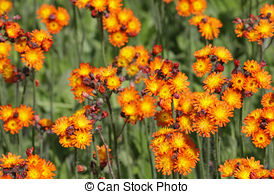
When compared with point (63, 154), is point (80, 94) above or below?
above

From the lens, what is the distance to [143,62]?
9.96ft

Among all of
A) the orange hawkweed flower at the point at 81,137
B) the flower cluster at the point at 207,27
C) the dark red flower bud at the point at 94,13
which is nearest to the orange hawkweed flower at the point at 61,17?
the dark red flower bud at the point at 94,13

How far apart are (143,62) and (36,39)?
75 cm

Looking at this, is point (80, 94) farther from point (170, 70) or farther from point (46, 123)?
point (170, 70)

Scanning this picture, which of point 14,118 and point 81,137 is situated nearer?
point 81,137

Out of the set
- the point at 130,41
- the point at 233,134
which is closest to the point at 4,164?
the point at 233,134

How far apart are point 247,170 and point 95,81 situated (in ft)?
3.33

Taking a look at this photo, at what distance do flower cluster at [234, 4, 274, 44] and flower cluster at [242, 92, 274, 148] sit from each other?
0.60 meters

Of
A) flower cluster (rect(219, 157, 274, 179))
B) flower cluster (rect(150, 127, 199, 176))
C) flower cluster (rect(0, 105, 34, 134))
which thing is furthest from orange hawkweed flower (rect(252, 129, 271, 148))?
flower cluster (rect(0, 105, 34, 134))

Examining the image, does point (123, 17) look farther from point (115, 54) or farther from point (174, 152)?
point (174, 152)

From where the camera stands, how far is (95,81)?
2590 millimetres

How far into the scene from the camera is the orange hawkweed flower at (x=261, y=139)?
8.20ft

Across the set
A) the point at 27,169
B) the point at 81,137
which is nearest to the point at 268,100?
the point at 81,137

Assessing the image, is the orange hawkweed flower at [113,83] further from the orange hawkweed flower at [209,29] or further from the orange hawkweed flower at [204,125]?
the orange hawkweed flower at [209,29]
